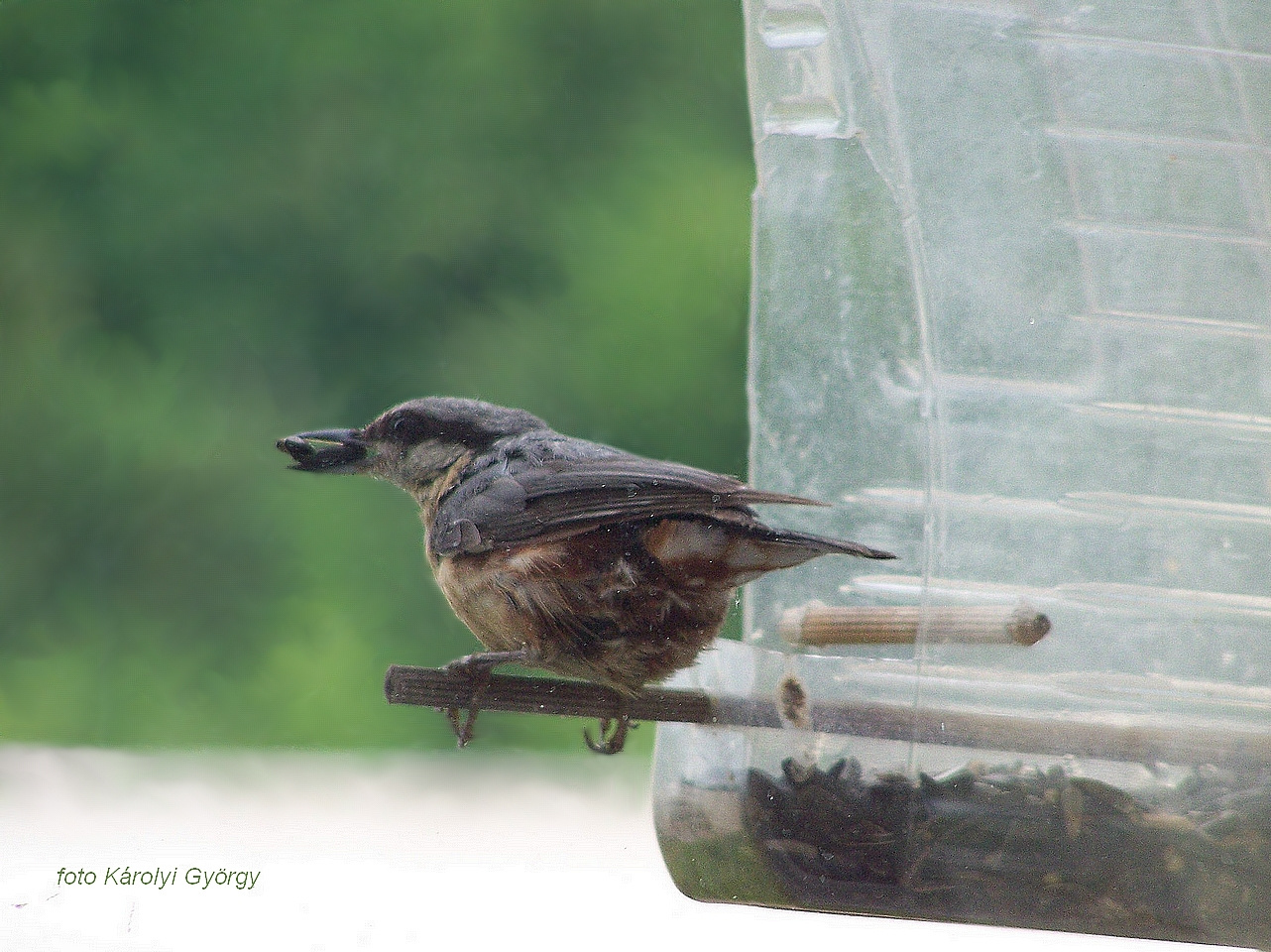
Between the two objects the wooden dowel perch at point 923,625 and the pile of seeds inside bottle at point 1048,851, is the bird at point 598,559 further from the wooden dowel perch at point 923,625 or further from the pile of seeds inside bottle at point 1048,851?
the pile of seeds inside bottle at point 1048,851

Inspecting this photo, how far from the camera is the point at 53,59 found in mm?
3666

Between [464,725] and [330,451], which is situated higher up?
[330,451]

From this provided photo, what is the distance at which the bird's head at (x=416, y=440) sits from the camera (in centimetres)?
245

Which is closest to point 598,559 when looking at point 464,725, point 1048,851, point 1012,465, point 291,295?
point 464,725

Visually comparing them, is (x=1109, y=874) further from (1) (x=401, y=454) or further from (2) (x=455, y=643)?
(2) (x=455, y=643)

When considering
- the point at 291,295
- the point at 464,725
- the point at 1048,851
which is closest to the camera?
the point at 1048,851

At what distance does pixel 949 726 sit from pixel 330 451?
129 centimetres

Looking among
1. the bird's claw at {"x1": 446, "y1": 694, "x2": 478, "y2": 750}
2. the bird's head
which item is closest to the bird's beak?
the bird's head

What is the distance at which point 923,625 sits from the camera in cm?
186

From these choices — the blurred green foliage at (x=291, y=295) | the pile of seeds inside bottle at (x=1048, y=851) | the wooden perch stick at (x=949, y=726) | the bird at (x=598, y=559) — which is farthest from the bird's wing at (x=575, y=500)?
the blurred green foliage at (x=291, y=295)

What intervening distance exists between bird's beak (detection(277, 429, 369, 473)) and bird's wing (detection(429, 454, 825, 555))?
24cm

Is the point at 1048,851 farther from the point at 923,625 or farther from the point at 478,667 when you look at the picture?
the point at 478,667

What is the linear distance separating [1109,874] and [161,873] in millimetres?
1744

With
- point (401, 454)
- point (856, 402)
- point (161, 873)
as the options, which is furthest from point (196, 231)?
point (856, 402)
